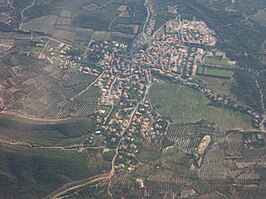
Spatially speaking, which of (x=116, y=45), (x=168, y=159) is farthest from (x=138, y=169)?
(x=116, y=45)

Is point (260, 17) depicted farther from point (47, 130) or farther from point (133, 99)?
point (47, 130)

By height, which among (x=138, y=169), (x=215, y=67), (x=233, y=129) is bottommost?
(x=138, y=169)

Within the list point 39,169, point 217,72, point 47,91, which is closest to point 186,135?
point 217,72

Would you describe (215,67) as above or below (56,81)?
above

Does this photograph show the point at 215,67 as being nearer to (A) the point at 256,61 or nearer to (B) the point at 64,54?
(A) the point at 256,61

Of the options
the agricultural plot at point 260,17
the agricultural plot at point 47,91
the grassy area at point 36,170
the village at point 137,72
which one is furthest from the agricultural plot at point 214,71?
the grassy area at point 36,170

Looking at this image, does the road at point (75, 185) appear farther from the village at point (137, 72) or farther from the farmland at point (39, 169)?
the village at point (137, 72)
